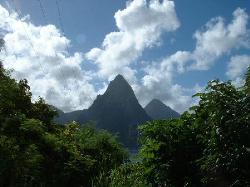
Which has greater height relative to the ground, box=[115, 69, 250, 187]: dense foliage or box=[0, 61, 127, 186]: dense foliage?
box=[0, 61, 127, 186]: dense foliage

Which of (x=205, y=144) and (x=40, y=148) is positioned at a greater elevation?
(x=40, y=148)

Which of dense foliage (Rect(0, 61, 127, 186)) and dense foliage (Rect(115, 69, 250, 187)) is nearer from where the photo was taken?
dense foliage (Rect(115, 69, 250, 187))

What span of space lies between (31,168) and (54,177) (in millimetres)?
2419

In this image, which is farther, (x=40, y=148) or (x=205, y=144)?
(x=40, y=148)

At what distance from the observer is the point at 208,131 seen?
7.74 m

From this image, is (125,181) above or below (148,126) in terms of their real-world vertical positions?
below

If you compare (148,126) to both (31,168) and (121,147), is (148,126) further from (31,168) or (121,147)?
(121,147)

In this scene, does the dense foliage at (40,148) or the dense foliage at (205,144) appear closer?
the dense foliage at (205,144)

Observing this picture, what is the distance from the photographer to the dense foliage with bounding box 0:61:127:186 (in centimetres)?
1252

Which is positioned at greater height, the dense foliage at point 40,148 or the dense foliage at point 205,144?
the dense foliage at point 40,148

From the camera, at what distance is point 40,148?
1567cm

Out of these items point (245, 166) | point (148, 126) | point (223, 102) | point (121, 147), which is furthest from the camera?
point (121, 147)

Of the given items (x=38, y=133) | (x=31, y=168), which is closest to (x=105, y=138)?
(x=38, y=133)

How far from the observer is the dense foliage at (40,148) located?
12.5 m
